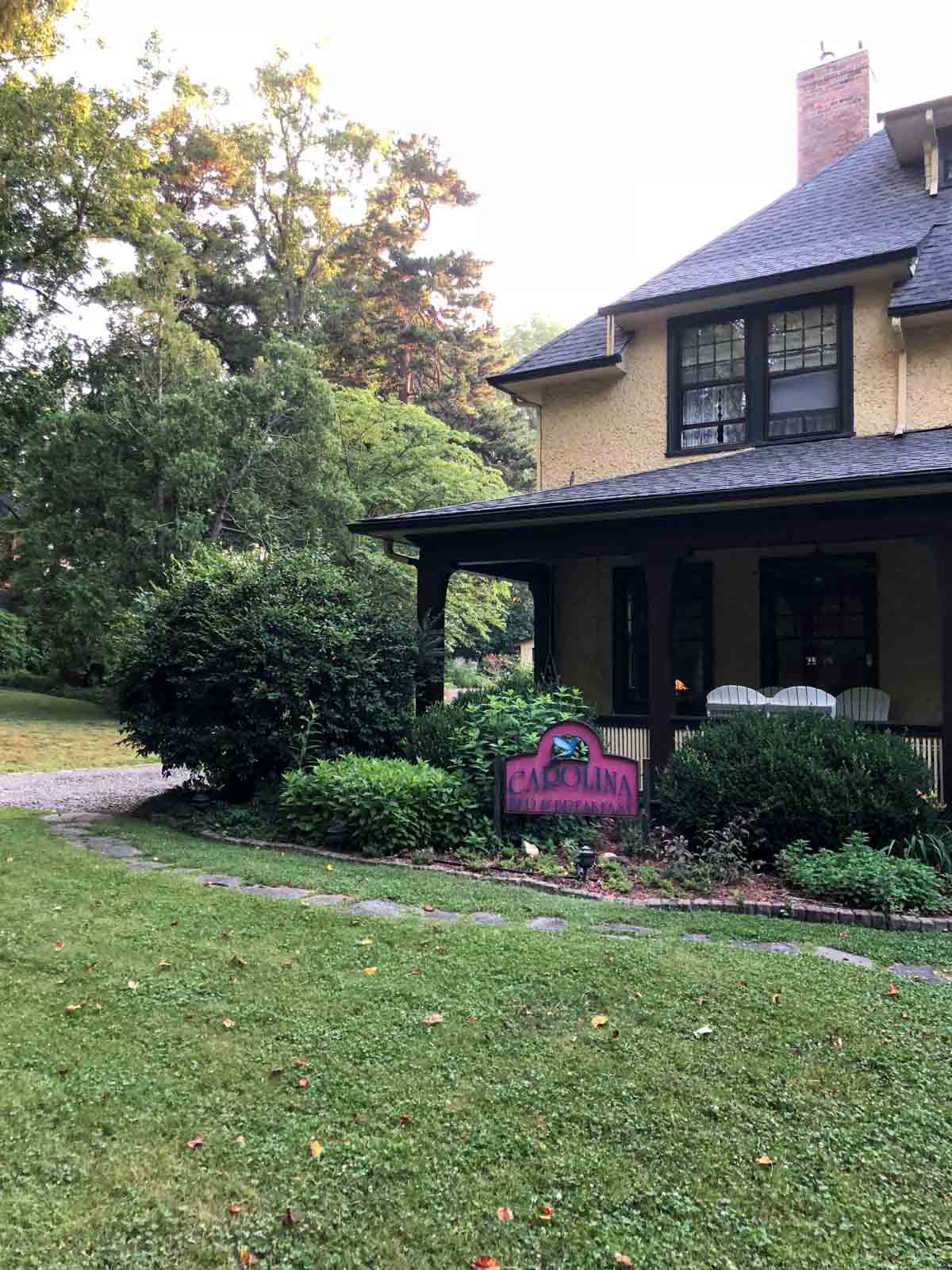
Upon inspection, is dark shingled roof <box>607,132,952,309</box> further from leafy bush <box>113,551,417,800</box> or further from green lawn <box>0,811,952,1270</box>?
green lawn <box>0,811,952,1270</box>

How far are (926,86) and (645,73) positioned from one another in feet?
12.3

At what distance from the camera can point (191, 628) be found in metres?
8.98

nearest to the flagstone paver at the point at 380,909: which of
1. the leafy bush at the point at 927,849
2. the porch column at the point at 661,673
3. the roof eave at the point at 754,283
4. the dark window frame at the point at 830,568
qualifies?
the leafy bush at the point at 927,849

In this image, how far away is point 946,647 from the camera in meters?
7.50

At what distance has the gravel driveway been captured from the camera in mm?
10172

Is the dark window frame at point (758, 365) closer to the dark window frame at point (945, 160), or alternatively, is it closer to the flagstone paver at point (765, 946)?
the dark window frame at point (945, 160)

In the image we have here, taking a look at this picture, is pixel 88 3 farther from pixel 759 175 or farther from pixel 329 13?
pixel 759 175

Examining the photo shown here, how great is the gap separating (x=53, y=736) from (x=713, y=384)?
14211 millimetres

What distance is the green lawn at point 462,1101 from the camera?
2434 mm

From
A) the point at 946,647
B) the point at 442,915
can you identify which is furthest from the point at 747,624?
the point at 442,915

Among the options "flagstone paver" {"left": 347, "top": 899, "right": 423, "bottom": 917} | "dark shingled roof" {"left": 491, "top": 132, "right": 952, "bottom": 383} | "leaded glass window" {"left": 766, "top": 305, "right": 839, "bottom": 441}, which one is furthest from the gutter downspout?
"flagstone paver" {"left": 347, "top": 899, "right": 423, "bottom": 917}

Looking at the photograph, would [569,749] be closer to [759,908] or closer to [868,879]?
[759,908]

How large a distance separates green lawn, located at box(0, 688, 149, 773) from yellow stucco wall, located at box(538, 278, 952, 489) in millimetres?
8020

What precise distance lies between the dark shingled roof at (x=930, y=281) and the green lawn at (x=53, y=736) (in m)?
12.0
